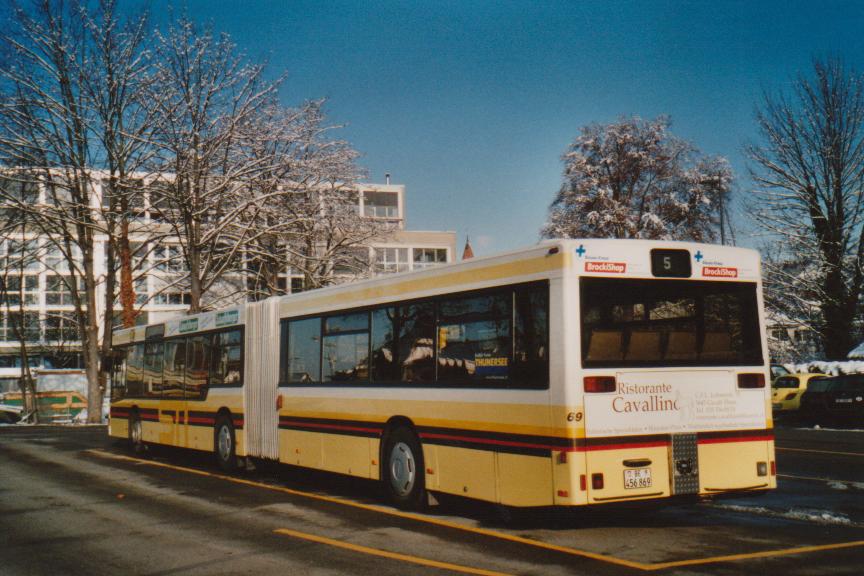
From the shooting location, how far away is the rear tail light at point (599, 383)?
8008 millimetres

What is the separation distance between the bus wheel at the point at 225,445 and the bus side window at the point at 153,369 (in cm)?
307

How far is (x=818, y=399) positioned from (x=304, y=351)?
19.2 metres

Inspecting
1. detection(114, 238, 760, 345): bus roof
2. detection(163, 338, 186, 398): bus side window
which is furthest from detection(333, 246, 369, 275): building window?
detection(114, 238, 760, 345): bus roof

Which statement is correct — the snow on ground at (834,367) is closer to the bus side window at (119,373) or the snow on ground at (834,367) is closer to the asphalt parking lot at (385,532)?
the asphalt parking lot at (385,532)

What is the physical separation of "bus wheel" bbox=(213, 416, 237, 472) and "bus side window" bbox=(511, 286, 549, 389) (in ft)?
26.1

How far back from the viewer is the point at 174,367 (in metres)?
17.4

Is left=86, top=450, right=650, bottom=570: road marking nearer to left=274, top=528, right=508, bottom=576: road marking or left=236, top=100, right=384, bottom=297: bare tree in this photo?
left=274, top=528, right=508, bottom=576: road marking

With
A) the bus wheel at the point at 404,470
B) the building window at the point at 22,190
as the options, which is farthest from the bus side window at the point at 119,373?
the building window at the point at 22,190

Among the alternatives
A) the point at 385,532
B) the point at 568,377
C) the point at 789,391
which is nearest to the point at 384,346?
the point at 385,532

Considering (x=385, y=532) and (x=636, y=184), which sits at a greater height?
(x=636, y=184)

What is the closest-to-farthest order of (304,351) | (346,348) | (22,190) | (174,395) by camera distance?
(346,348) → (304,351) → (174,395) → (22,190)

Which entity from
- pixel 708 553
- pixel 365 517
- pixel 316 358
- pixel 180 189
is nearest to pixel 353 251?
pixel 180 189

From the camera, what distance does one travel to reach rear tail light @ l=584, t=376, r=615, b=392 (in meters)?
8.01

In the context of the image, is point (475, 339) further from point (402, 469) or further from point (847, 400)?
point (847, 400)
